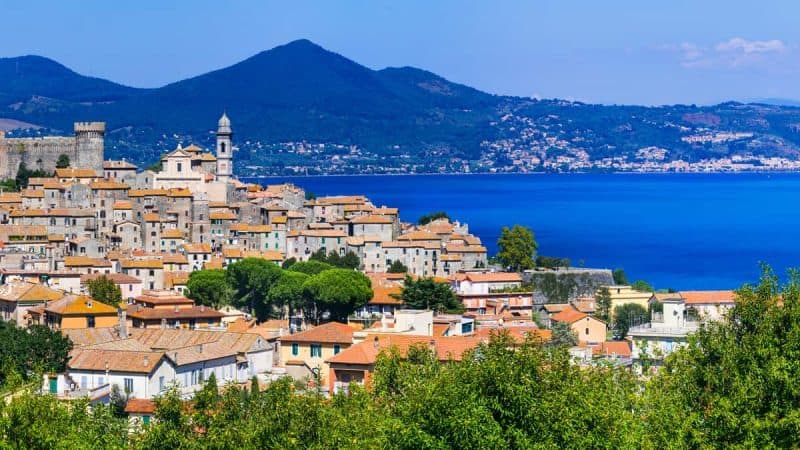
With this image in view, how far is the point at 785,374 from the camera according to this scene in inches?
808

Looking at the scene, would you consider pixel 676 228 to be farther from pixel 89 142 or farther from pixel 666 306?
pixel 666 306

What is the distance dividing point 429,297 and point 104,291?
1062 centimetres

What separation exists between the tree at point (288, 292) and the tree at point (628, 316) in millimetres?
10647

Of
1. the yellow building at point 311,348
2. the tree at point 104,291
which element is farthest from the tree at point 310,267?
the yellow building at point 311,348

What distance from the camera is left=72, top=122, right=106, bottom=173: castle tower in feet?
234

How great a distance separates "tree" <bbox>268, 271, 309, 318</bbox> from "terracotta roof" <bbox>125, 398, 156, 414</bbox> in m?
17.7

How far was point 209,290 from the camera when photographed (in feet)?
163

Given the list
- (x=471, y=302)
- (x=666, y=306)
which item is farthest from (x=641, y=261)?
(x=666, y=306)

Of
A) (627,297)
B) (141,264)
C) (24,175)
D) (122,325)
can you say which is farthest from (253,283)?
(24,175)

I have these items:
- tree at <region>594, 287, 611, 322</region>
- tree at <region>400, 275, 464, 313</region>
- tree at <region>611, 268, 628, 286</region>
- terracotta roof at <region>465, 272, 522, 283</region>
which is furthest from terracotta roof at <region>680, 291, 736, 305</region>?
tree at <region>611, 268, 628, 286</region>

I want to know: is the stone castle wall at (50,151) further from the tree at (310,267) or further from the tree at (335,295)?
the tree at (335,295)

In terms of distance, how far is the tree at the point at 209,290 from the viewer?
4956cm

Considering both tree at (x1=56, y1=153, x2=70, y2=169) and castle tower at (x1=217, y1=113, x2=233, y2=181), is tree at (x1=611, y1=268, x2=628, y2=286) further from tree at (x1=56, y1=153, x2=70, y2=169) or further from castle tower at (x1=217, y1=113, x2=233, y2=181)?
tree at (x1=56, y1=153, x2=70, y2=169)

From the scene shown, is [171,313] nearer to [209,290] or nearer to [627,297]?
[209,290]
